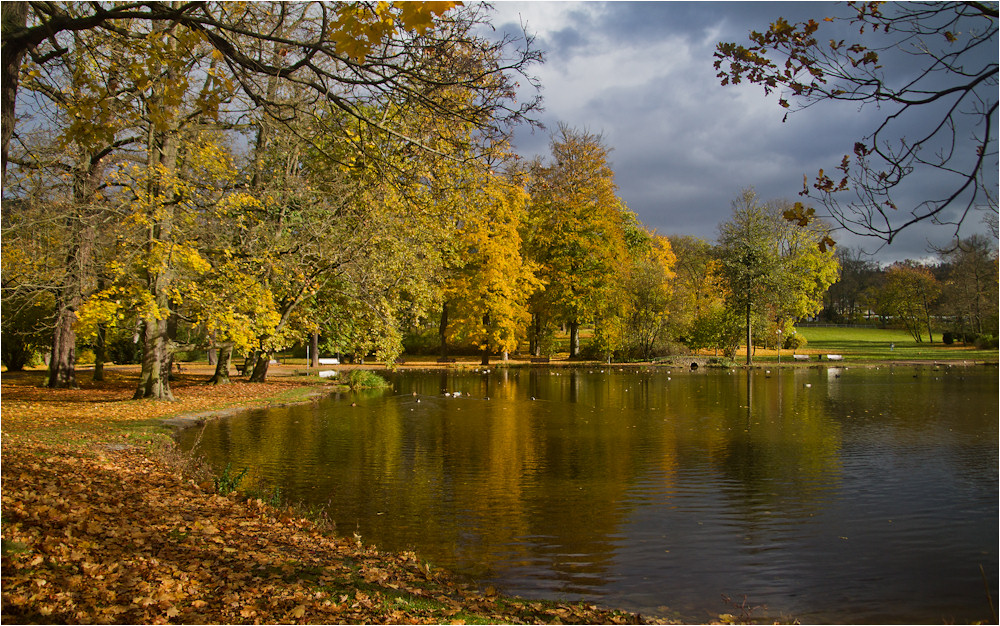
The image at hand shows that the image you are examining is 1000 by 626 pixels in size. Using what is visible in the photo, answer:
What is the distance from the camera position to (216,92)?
5301mm

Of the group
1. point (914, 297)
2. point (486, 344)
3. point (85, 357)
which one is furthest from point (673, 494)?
point (914, 297)

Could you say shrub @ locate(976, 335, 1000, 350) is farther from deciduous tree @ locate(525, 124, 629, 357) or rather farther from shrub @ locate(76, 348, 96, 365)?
shrub @ locate(76, 348, 96, 365)

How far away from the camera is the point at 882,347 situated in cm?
5622

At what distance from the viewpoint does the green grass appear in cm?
4594

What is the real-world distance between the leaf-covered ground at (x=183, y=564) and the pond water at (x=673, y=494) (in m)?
0.87

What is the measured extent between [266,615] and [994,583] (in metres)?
7.08

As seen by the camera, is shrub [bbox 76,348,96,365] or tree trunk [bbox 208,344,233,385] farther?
shrub [bbox 76,348,96,365]

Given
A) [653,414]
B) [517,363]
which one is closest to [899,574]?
[653,414]

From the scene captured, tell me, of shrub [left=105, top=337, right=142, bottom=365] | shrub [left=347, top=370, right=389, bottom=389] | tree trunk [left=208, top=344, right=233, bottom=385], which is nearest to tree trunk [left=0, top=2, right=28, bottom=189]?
tree trunk [left=208, top=344, right=233, bottom=385]

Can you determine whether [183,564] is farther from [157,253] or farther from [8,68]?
[157,253]

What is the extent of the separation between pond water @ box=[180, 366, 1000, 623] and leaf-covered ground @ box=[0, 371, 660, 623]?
2.86ft

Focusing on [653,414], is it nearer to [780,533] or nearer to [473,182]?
[780,533]

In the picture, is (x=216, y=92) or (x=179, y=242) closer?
(x=216, y=92)

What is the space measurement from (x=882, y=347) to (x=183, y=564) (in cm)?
6100
